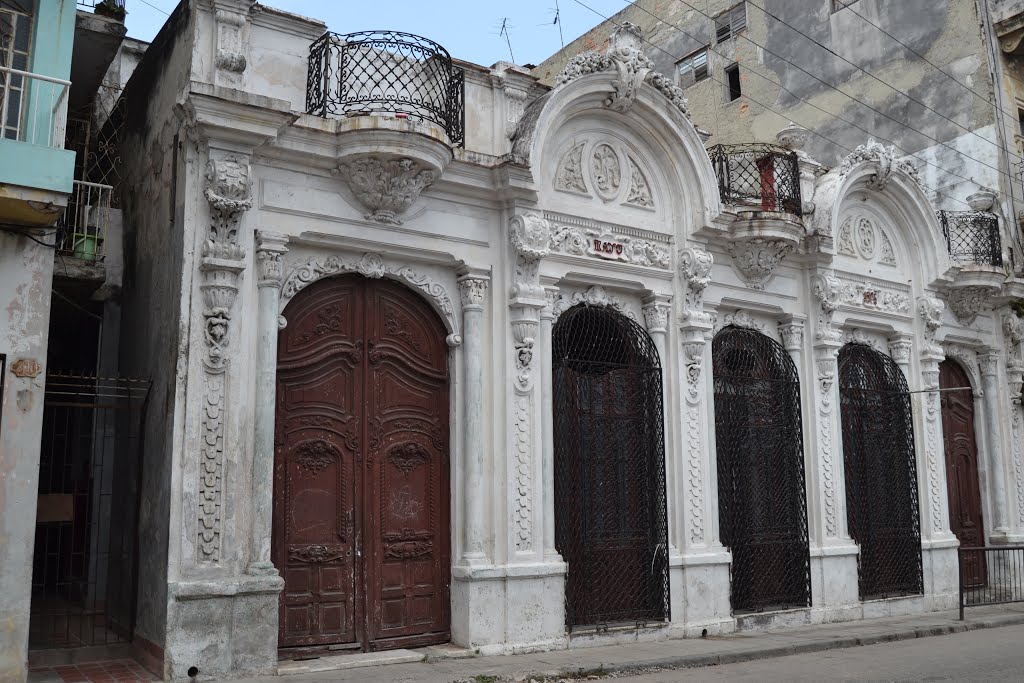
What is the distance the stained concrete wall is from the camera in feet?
56.9

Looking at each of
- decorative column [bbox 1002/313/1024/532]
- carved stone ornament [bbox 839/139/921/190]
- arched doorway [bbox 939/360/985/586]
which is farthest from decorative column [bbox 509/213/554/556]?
decorative column [bbox 1002/313/1024/532]

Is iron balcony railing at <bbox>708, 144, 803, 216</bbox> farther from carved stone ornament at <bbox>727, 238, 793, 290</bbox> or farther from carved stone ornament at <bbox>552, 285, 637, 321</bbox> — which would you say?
carved stone ornament at <bbox>552, 285, 637, 321</bbox>

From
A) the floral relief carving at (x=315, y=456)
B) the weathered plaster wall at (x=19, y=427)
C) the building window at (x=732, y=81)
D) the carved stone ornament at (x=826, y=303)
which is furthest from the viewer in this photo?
the building window at (x=732, y=81)

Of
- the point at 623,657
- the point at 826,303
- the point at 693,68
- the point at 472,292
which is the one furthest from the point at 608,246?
the point at 693,68

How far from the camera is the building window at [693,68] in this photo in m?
21.9

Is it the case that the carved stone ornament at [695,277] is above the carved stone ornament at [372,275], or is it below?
above

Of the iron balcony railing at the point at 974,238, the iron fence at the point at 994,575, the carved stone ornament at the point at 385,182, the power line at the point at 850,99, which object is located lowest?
the iron fence at the point at 994,575

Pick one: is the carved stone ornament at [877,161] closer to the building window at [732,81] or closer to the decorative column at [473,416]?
the decorative column at [473,416]

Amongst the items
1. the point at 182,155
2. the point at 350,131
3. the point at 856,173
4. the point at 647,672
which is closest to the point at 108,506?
the point at 182,155

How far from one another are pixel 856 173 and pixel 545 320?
240 inches

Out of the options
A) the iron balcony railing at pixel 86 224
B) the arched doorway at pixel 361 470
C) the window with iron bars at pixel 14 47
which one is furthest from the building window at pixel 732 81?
the window with iron bars at pixel 14 47

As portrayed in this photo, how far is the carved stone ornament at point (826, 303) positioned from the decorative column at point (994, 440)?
4390 millimetres

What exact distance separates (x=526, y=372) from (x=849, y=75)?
40.9 ft

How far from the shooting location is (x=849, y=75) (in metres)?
19.2
